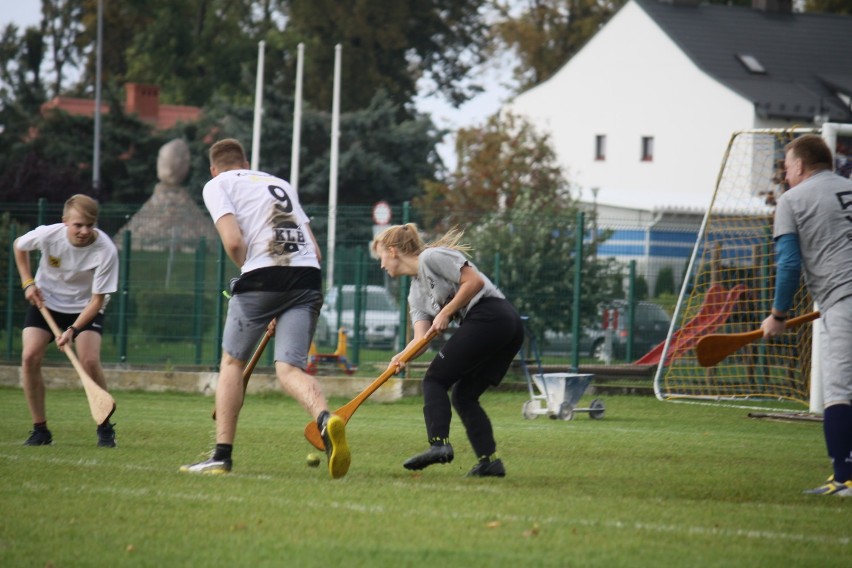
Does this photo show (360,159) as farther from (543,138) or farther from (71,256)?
(71,256)

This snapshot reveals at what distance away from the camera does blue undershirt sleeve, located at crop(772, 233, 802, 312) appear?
315 inches

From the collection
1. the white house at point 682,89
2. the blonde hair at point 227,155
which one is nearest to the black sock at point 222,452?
the blonde hair at point 227,155

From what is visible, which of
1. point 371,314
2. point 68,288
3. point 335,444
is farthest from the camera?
point 371,314

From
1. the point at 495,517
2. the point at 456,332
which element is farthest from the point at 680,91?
the point at 495,517

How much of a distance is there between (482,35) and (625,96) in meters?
6.87

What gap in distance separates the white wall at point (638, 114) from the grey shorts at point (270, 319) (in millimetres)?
35866

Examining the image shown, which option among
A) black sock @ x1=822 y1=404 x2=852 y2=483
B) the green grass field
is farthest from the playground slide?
black sock @ x1=822 y1=404 x2=852 y2=483

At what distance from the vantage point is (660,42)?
47562mm

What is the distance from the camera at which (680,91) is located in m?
47.3

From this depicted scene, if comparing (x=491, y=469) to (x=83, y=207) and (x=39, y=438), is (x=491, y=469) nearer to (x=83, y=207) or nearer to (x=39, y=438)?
(x=39, y=438)

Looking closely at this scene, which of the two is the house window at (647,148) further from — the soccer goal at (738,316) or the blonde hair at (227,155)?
the blonde hair at (227,155)

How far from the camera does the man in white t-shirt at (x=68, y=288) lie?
10156 millimetres

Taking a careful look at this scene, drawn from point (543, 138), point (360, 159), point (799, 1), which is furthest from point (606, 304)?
point (799, 1)

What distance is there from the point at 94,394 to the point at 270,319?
2.22m
